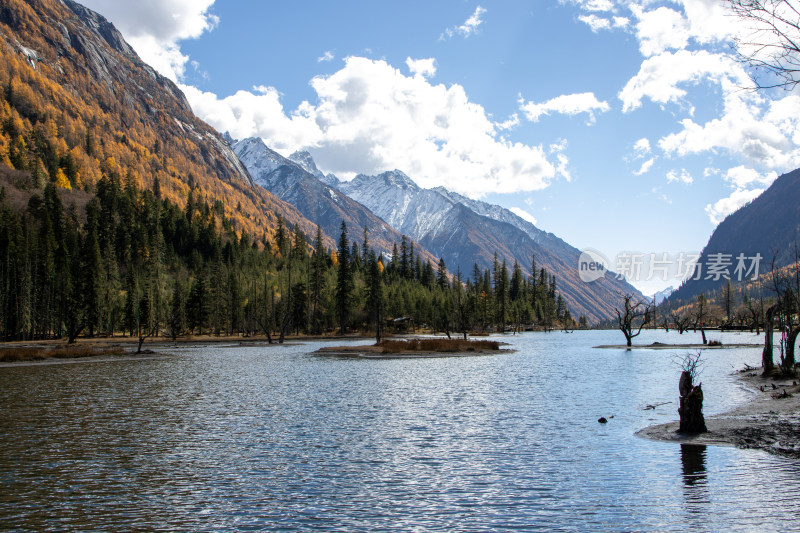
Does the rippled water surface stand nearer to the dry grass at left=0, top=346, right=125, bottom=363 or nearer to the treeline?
the dry grass at left=0, top=346, right=125, bottom=363

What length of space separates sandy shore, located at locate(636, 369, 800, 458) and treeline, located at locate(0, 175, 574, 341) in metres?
75.4

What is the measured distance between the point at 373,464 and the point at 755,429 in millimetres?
17237

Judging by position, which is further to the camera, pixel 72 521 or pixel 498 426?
pixel 498 426

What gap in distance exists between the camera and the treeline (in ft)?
368

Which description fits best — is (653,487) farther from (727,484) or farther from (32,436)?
(32,436)

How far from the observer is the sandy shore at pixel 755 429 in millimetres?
22125

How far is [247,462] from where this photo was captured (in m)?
20.8

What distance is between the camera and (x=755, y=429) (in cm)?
2395

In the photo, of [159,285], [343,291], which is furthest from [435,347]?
[159,285]

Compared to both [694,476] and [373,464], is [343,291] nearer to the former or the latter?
[373,464]

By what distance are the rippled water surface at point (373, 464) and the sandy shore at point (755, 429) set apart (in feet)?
3.54

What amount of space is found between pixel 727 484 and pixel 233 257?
183880 millimetres

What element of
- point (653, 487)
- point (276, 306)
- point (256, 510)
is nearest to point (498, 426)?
point (653, 487)

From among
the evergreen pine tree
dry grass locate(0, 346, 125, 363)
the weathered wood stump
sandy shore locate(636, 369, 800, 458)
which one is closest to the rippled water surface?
sandy shore locate(636, 369, 800, 458)
